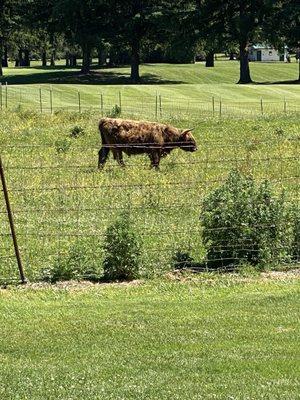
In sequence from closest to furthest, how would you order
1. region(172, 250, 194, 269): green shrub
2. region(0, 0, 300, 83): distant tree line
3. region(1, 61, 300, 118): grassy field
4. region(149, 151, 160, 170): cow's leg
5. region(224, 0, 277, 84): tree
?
region(172, 250, 194, 269): green shrub
region(149, 151, 160, 170): cow's leg
region(1, 61, 300, 118): grassy field
region(0, 0, 300, 83): distant tree line
region(224, 0, 277, 84): tree

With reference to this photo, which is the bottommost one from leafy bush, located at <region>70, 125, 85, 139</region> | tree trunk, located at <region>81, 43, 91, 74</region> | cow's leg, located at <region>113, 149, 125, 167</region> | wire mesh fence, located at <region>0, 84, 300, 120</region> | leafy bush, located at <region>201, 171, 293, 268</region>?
wire mesh fence, located at <region>0, 84, 300, 120</region>

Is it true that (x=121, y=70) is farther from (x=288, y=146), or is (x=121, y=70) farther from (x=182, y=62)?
(x=288, y=146)

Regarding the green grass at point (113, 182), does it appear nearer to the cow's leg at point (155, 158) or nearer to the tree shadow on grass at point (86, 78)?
the cow's leg at point (155, 158)

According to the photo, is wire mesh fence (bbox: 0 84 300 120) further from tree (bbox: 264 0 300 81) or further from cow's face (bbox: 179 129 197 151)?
tree (bbox: 264 0 300 81)

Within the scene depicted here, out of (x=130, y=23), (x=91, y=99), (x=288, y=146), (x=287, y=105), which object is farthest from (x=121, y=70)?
(x=288, y=146)

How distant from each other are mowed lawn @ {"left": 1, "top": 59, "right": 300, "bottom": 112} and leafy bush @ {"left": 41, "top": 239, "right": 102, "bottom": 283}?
32263 millimetres

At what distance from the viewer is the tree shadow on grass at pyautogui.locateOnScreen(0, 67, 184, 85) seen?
67125mm

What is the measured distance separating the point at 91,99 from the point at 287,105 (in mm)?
12229

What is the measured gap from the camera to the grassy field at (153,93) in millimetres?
44688

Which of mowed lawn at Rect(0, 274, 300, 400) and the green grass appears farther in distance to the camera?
the green grass

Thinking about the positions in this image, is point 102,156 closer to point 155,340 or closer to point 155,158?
point 155,158

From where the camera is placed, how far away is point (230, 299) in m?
10.7

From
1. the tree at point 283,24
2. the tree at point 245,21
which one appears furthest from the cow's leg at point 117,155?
the tree at point 245,21

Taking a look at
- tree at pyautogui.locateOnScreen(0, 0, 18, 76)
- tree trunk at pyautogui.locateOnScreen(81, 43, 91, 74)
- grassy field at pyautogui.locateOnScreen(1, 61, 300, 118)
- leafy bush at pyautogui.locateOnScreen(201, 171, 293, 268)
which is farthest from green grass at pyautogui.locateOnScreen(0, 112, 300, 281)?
tree at pyautogui.locateOnScreen(0, 0, 18, 76)
